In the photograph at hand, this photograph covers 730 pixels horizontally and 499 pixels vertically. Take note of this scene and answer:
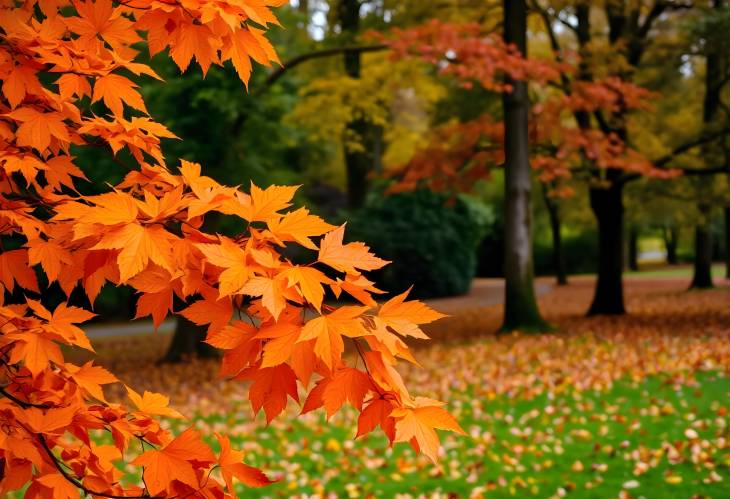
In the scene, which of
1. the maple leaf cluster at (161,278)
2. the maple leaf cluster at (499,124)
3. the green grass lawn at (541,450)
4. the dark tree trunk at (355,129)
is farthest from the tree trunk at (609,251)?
the maple leaf cluster at (161,278)

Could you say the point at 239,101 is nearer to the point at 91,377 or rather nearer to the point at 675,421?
the point at 675,421

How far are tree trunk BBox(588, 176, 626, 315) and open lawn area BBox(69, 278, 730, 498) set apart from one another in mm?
3395

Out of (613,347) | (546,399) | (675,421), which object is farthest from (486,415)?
(613,347)

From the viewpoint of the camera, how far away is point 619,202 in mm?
15320

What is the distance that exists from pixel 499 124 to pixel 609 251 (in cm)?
443

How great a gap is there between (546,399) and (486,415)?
756 millimetres

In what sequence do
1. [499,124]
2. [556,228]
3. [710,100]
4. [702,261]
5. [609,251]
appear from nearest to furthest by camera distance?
[499,124] → [609,251] → [710,100] → [702,261] → [556,228]

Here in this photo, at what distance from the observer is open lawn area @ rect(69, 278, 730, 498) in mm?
5066

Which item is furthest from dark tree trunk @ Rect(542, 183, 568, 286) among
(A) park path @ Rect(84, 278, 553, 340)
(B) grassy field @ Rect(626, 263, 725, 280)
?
(B) grassy field @ Rect(626, 263, 725, 280)

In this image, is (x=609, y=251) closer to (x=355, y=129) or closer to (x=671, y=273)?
(x=355, y=129)

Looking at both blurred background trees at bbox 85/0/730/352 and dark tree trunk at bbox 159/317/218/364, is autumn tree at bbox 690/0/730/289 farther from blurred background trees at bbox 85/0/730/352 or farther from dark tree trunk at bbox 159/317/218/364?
dark tree trunk at bbox 159/317/218/364

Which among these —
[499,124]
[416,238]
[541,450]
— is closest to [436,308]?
[416,238]

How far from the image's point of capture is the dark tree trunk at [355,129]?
15961mm

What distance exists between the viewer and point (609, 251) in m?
15.5
